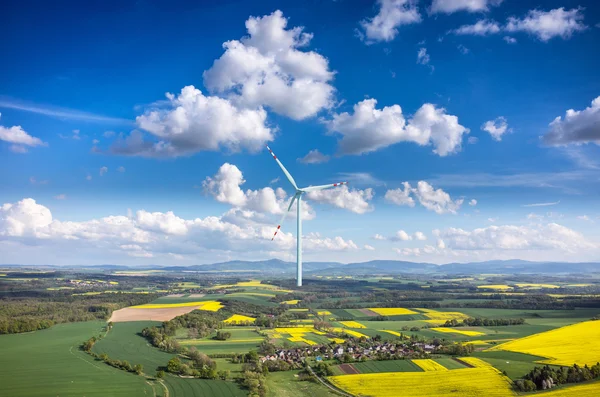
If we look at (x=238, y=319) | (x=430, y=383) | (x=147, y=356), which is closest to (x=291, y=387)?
(x=430, y=383)

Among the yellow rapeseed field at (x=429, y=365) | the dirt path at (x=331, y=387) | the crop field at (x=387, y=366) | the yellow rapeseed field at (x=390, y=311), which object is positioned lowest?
the yellow rapeseed field at (x=390, y=311)

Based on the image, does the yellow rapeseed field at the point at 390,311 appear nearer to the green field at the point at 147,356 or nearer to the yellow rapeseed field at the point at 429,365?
the yellow rapeseed field at the point at 429,365

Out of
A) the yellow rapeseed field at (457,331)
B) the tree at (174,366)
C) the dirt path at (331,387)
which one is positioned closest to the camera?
the dirt path at (331,387)

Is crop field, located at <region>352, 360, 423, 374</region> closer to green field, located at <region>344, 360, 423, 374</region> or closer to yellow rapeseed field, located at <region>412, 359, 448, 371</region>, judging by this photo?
green field, located at <region>344, 360, 423, 374</region>

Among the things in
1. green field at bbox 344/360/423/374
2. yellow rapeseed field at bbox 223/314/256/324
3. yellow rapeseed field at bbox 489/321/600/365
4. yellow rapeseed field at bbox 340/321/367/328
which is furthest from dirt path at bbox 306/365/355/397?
yellow rapeseed field at bbox 223/314/256/324

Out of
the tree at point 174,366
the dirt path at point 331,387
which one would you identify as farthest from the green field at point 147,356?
the dirt path at point 331,387
